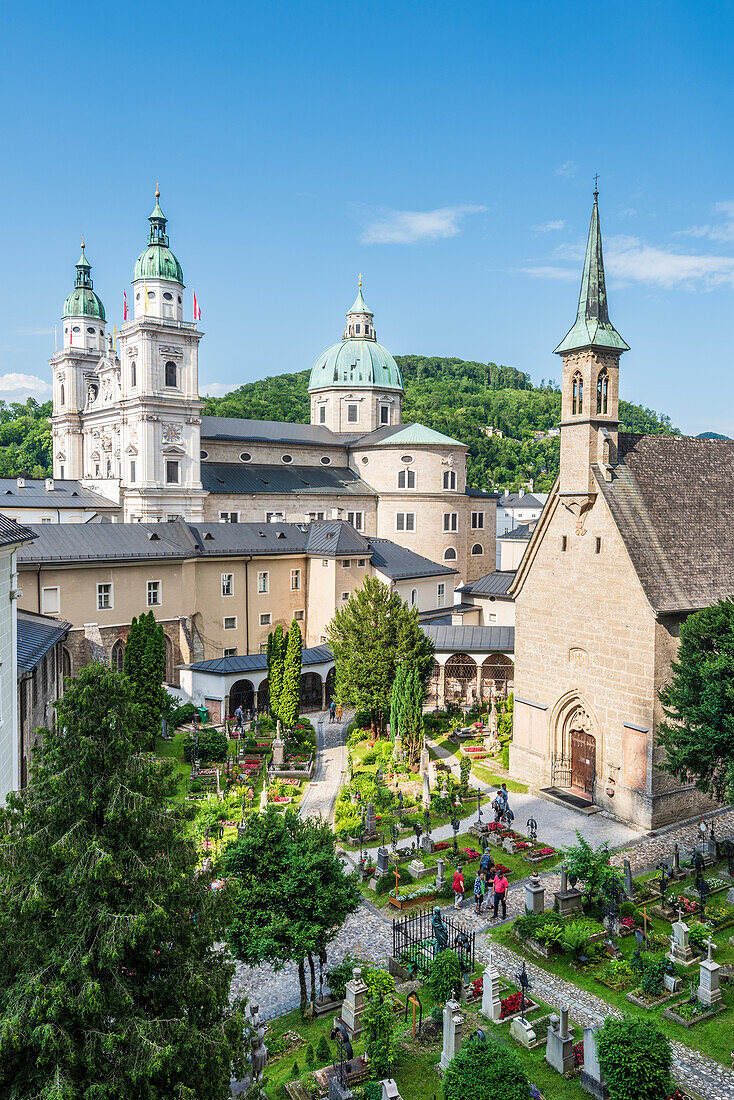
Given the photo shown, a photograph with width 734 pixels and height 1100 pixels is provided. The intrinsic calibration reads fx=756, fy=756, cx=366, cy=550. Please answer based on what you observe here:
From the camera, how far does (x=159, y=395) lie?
2124 inches

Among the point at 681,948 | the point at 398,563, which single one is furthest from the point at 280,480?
the point at 681,948

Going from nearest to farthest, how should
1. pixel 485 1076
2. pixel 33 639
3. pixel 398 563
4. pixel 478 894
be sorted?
pixel 485 1076, pixel 478 894, pixel 33 639, pixel 398 563

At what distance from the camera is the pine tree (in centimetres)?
3177

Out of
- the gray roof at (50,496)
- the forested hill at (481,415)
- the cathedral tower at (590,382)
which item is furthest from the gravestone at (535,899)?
the forested hill at (481,415)

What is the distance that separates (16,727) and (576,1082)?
13.4 metres

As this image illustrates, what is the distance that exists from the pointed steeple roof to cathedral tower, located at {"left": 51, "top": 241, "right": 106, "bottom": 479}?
2324 inches

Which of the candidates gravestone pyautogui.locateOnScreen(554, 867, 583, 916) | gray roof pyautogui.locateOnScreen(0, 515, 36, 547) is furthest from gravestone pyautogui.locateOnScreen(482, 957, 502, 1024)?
gray roof pyautogui.locateOnScreen(0, 515, 36, 547)

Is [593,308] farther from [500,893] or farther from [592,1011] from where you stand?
[592,1011]

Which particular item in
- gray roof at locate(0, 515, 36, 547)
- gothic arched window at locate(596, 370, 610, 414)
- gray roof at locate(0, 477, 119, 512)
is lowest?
gray roof at locate(0, 515, 36, 547)

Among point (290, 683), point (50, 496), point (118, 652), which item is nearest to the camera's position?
point (290, 683)

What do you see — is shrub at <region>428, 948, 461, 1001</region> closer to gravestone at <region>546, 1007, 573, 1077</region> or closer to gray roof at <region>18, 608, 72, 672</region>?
gravestone at <region>546, 1007, 573, 1077</region>

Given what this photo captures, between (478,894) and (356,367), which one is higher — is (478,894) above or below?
below

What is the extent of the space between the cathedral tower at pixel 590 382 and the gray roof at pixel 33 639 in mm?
16835

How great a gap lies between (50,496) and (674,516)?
156ft
